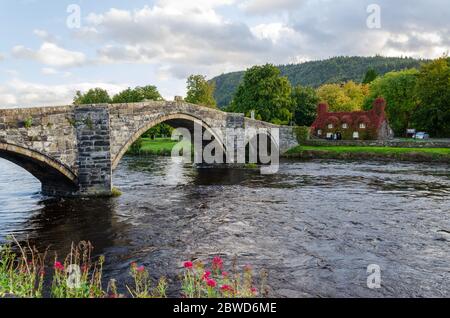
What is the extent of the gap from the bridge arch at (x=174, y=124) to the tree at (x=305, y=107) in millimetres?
38375

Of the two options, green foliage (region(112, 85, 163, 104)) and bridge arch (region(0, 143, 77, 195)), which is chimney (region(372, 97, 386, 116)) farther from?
bridge arch (region(0, 143, 77, 195))

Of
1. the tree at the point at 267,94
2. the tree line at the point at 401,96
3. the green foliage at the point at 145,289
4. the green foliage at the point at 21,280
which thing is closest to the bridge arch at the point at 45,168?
the green foliage at the point at 21,280

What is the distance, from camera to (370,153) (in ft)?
149

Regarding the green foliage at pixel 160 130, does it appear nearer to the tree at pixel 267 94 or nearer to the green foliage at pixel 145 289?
the tree at pixel 267 94

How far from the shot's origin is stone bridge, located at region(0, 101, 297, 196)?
18.0 m

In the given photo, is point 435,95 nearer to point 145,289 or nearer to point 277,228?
point 277,228

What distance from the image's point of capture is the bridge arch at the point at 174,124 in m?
23.4

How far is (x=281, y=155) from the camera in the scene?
1993 inches

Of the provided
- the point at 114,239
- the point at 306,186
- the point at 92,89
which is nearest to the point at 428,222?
the point at 306,186

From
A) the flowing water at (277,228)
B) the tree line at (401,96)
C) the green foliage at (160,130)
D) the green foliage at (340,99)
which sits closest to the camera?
the flowing water at (277,228)

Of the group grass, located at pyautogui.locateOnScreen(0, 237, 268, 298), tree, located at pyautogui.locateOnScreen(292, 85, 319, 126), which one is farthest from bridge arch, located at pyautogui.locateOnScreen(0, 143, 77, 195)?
tree, located at pyautogui.locateOnScreen(292, 85, 319, 126)

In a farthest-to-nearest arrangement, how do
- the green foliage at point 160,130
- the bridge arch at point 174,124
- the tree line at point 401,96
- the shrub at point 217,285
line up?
the green foliage at point 160,130 → the tree line at point 401,96 → the bridge arch at point 174,124 → the shrub at point 217,285
